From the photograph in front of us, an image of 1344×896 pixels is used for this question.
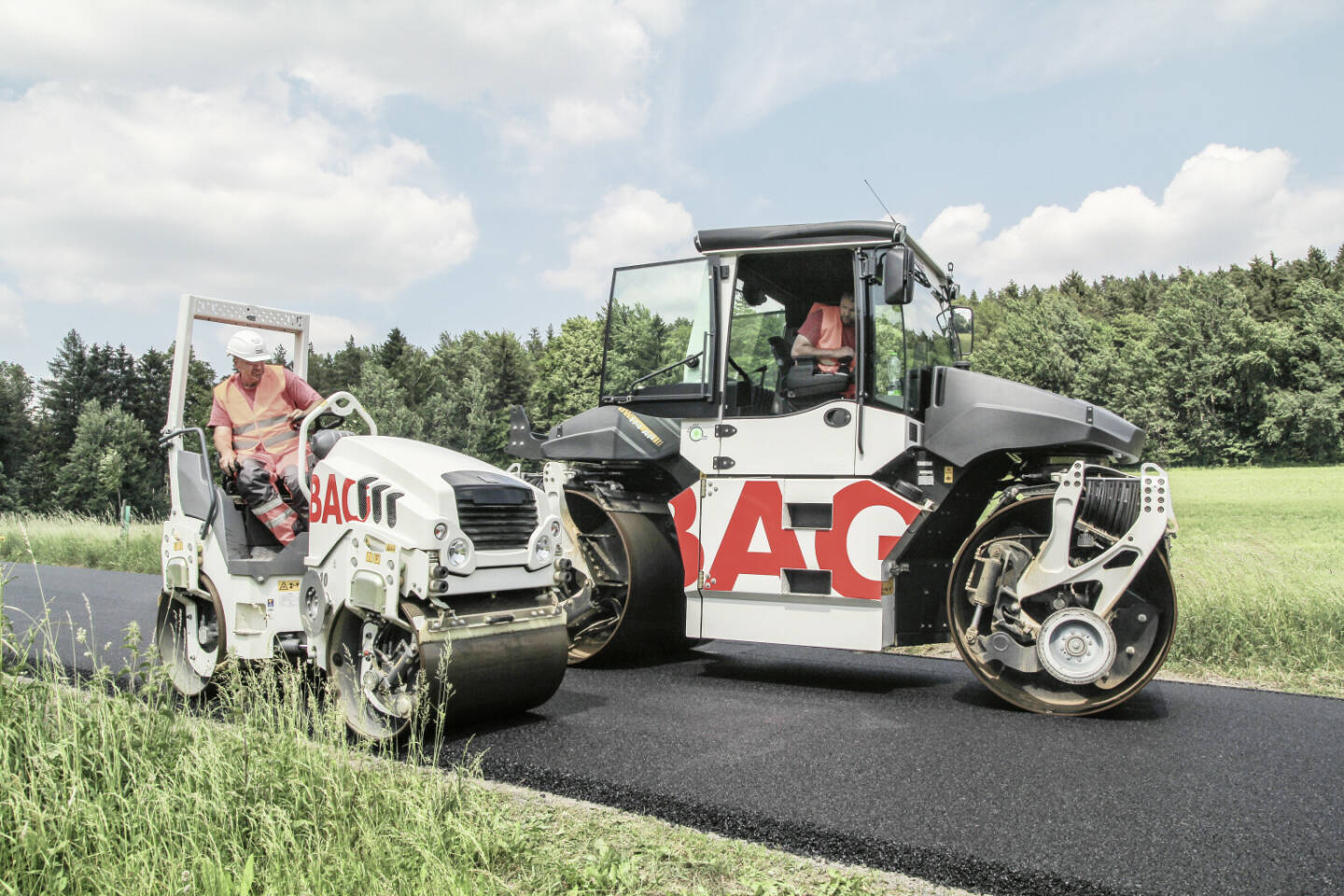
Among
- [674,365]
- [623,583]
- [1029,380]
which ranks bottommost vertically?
[623,583]

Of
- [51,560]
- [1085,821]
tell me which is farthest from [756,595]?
[51,560]

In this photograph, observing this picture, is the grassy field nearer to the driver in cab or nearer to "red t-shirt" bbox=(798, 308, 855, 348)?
the driver in cab

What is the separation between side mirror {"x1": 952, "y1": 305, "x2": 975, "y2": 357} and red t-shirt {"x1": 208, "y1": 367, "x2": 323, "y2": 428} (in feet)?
14.1

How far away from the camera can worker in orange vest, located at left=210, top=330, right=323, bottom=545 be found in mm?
5570

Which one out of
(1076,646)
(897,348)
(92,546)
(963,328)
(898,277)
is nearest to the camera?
(1076,646)

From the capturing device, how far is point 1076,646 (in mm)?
5234

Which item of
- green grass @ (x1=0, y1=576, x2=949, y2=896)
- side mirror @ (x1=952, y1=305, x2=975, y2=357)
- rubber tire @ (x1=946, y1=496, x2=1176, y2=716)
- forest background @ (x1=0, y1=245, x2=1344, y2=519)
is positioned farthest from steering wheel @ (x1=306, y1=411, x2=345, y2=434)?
forest background @ (x1=0, y1=245, x2=1344, y2=519)

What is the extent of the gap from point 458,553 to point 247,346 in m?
2.09

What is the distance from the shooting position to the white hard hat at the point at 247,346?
225 inches

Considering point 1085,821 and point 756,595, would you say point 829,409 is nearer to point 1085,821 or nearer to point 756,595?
point 756,595

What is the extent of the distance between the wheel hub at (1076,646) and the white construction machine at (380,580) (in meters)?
2.52

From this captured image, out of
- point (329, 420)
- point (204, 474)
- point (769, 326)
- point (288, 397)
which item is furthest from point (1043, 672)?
point (204, 474)

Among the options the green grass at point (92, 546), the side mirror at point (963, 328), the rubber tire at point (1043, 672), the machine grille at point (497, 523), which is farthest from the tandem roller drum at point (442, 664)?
the green grass at point (92, 546)

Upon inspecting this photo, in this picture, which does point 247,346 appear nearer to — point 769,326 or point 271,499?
point 271,499
